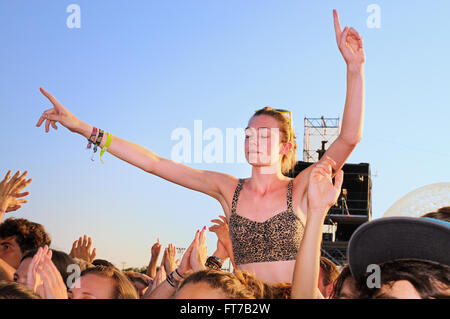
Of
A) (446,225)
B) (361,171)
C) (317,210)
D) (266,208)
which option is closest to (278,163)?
(266,208)

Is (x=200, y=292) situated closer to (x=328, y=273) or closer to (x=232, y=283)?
(x=232, y=283)

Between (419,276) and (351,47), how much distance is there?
1524 mm

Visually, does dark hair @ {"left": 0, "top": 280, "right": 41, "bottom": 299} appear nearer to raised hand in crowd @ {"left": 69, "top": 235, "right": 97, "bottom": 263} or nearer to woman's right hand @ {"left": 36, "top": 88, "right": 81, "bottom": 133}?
woman's right hand @ {"left": 36, "top": 88, "right": 81, "bottom": 133}

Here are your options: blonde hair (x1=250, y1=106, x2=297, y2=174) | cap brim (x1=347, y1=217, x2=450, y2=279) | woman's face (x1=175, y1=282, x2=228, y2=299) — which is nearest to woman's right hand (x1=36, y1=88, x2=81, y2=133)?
blonde hair (x1=250, y1=106, x2=297, y2=174)

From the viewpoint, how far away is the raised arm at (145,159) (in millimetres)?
3094

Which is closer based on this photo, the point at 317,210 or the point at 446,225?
the point at 446,225

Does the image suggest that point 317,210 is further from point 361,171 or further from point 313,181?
point 361,171

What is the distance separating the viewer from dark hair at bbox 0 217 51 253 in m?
3.46

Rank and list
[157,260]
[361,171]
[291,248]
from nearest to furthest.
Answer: [291,248] → [157,260] → [361,171]

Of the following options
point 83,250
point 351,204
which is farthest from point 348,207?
point 83,250

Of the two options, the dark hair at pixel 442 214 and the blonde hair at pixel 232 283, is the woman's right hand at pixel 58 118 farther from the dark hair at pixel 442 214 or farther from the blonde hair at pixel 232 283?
the dark hair at pixel 442 214

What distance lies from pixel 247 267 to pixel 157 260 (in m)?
1.09

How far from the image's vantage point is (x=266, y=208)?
3.10m

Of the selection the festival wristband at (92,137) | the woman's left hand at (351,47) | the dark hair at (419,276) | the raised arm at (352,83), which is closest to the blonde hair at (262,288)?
the dark hair at (419,276)
